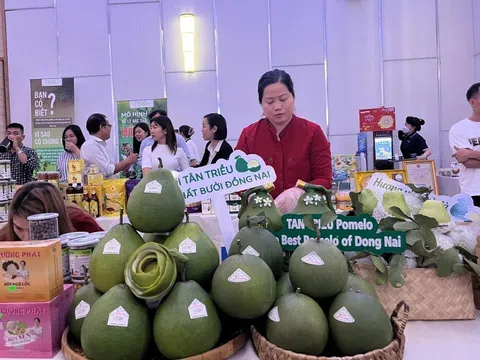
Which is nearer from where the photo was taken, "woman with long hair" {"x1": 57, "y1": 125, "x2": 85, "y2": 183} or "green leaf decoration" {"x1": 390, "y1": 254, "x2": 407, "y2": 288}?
"green leaf decoration" {"x1": 390, "y1": 254, "x2": 407, "y2": 288}

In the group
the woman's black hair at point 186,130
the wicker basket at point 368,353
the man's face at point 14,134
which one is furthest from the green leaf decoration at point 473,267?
the woman's black hair at point 186,130

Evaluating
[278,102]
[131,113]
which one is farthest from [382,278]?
[131,113]

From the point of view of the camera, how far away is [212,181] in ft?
4.12

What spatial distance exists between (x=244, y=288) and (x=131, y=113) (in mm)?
5698

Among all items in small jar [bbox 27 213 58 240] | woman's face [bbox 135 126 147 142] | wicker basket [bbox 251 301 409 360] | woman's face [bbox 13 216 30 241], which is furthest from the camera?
woman's face [bbox 135 126 147 142]

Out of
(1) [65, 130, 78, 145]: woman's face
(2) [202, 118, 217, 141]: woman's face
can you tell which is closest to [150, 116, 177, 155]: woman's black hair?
(2) [202, 118, 217, 141]: woman's face

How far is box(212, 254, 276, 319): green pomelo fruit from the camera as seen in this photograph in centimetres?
89

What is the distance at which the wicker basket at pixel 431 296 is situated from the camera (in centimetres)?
112

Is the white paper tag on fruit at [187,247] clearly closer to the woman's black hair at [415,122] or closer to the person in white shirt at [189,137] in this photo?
the person in white shirt at [189,137]

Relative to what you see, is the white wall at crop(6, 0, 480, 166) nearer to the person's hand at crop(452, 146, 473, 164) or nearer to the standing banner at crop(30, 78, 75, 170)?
the standing banner at crop(30, 78, 75, 170)

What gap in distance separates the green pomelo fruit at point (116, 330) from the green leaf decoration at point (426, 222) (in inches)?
29.4

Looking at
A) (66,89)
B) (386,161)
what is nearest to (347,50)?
(386,161)

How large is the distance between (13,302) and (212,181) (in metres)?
0.58

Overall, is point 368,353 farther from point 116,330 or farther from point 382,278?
point 116,330
